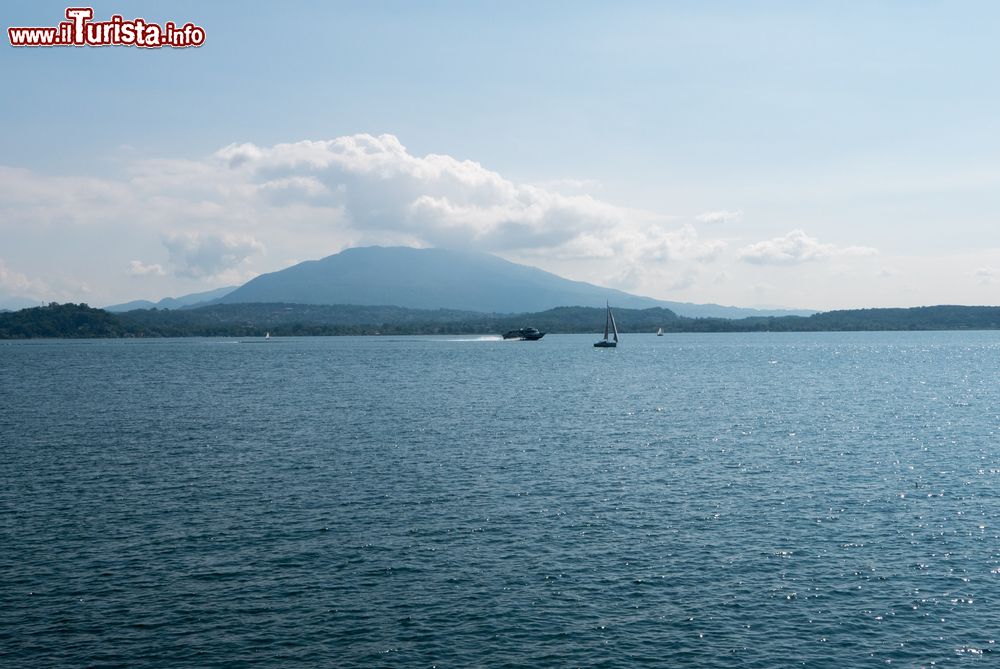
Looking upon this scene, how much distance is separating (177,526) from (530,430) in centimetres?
4661

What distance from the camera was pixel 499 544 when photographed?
44781mm

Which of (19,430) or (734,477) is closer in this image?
(734,477)

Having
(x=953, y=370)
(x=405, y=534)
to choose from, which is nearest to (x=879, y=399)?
(x=953, y=370)

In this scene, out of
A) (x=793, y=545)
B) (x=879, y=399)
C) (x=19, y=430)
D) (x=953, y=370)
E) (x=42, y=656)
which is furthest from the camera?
(x=953, y=370)

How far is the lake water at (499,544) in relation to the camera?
107 ft

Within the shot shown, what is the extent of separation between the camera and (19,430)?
88500 mm

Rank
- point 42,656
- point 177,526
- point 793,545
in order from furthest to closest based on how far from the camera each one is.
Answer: point 177,526 → point 793,545 → point 42,656

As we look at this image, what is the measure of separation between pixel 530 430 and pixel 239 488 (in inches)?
1487

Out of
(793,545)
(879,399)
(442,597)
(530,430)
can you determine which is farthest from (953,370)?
(442,597)

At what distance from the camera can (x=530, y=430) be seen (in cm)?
8888

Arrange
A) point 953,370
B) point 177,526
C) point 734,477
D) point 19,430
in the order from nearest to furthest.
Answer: point 177,526, point 734,477, point 19,430, point 953,370

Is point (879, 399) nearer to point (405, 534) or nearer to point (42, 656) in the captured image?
point (405, 534)

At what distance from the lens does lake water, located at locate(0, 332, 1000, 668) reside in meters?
32.5

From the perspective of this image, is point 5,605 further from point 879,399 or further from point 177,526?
point 879,399
